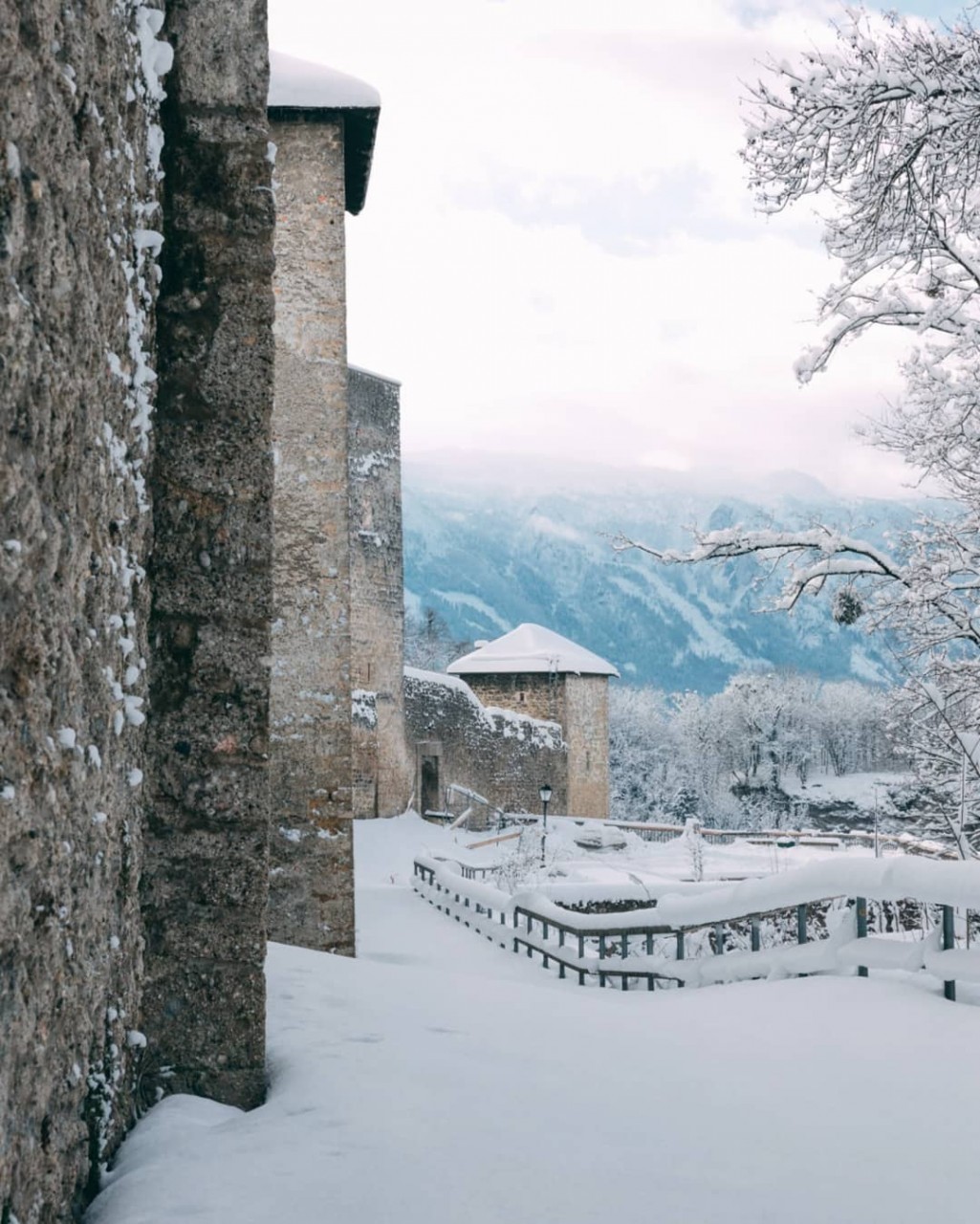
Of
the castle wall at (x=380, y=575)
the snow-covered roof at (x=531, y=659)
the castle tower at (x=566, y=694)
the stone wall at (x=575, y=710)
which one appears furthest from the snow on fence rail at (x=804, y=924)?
the snow-covered roof at (x=531, y=659)

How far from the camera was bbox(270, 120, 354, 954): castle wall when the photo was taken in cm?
852

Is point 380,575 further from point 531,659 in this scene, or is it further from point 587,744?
point 587,744

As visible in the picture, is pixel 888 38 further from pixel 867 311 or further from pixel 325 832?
pixel 325 832

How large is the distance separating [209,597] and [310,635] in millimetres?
5524

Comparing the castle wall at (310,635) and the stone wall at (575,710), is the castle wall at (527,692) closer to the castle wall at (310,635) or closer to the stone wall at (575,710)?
the stone wall at (575,710)

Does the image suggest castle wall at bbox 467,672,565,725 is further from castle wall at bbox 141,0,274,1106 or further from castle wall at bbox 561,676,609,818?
castle wall at bbox 141,0,274,1106

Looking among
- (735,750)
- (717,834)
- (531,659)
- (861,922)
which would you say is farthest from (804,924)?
(735,750)

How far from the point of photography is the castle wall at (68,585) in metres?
1.86

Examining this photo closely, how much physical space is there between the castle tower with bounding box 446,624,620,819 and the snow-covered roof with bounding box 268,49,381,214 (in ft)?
90.1

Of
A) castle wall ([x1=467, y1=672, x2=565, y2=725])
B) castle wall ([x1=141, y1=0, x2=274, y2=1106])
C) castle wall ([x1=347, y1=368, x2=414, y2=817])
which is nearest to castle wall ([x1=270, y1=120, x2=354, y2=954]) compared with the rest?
castle wall ([x1=141, y1=0, x2=274, y2=1106])

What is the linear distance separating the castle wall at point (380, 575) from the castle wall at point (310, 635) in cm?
1584

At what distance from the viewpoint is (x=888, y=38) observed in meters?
7.51

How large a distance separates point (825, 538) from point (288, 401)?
476 centimetres

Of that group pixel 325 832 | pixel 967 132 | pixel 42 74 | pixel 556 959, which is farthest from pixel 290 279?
pixel 42 74
